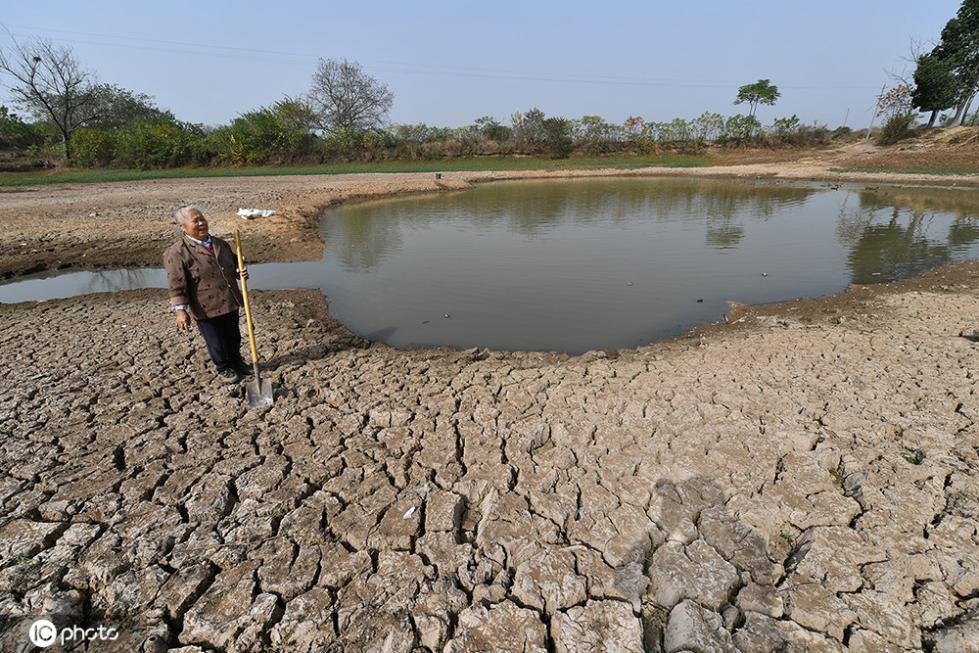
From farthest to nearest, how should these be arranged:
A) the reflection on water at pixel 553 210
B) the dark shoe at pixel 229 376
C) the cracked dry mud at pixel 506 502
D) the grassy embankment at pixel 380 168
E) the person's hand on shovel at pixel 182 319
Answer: the grassy embankment at pixel 380 168 < the reflection on water at pixel 553 210 < the dark shoe at pixel 229 376 < the person's hand on shovel at pixel 182 319 < the cracked dry mud at pixel 506 502

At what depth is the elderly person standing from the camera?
3854mm

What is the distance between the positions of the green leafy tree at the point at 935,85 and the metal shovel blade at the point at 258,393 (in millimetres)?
44954

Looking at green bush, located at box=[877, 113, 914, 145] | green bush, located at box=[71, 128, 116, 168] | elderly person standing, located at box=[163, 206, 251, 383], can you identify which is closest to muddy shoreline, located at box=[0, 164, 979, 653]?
elderly person standing, located at box=[163, 206, 251, 383]

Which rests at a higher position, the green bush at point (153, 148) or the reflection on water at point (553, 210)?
the green bush at point (153, 148)

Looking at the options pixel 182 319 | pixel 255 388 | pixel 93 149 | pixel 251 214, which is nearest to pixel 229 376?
pixel 255 388

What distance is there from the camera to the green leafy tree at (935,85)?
30.8 m

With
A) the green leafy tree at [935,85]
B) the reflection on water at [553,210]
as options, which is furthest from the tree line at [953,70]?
the reflection on water at [553,210]

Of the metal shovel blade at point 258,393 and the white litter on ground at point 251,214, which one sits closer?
the metal shovel blade at point 258,393

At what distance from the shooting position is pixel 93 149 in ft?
104

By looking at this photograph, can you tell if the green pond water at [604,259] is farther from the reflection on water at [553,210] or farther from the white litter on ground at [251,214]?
the white litter on ground at [251,214]

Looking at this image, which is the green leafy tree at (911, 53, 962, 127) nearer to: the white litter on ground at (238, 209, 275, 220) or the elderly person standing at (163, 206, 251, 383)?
the white litter on ground at (238, 209, 275, 220)

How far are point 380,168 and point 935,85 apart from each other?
38119 mm

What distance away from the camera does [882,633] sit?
206cm

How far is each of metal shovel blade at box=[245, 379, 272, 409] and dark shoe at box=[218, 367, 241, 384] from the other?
0.38 meters
